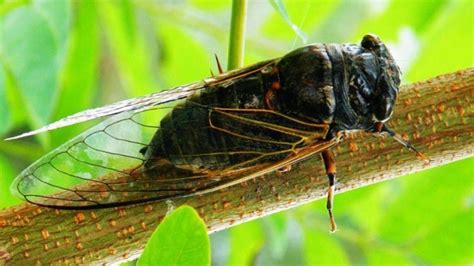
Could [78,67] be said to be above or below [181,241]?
above

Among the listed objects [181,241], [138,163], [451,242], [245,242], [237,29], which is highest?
[237,29]

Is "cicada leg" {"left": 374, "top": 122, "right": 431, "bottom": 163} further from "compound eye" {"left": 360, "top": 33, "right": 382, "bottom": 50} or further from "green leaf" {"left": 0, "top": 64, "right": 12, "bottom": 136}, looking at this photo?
"green leaf" {"left": 0, "top": 64, "right": 12, "bottom": 136}

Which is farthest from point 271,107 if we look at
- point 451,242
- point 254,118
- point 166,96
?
point 451,242

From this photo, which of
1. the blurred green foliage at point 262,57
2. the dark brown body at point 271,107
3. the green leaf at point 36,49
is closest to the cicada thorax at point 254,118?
the dark brown body at point 271,107

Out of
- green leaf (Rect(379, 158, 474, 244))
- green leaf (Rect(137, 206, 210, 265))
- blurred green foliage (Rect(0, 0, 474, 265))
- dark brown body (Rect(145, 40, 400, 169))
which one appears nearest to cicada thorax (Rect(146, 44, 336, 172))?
dark brown body (Rect(145, 40, 400, 169))

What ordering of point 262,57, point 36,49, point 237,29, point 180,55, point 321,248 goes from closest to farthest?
1. point 237,29
2. point 36,49
3. point 321,248
4. point 262,57
5. point 180,55

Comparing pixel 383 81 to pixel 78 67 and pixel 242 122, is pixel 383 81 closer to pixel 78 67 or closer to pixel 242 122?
pixel 242 122

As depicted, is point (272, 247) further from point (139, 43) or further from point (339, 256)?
point (139, 43)

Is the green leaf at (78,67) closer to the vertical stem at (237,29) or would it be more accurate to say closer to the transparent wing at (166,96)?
the transparent wing at (166,96)
